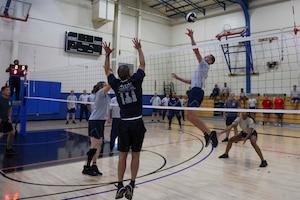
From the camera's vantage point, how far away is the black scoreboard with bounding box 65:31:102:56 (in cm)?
1362

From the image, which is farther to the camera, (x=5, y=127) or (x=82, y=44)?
(x=82, y=44)

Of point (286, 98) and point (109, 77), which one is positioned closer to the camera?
point (109, 77)

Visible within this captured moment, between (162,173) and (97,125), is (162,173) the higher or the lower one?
the lower one

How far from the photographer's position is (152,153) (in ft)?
20.5

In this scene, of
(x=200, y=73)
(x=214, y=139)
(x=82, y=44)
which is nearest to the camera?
(x=200, y=73)

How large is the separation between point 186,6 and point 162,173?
1408 centimetres

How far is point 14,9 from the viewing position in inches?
417

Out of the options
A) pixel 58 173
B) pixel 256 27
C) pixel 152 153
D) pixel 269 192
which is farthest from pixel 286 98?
pixel 58 173

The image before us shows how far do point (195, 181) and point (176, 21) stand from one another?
15.8 metres

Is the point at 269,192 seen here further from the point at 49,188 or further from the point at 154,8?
the point at 154,8

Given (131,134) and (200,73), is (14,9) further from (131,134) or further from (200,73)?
(131,134)

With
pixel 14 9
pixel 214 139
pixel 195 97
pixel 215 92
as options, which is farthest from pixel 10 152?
pixel 215 92

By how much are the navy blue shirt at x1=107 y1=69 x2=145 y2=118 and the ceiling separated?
13932mm

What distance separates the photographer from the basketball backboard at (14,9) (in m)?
10.2
